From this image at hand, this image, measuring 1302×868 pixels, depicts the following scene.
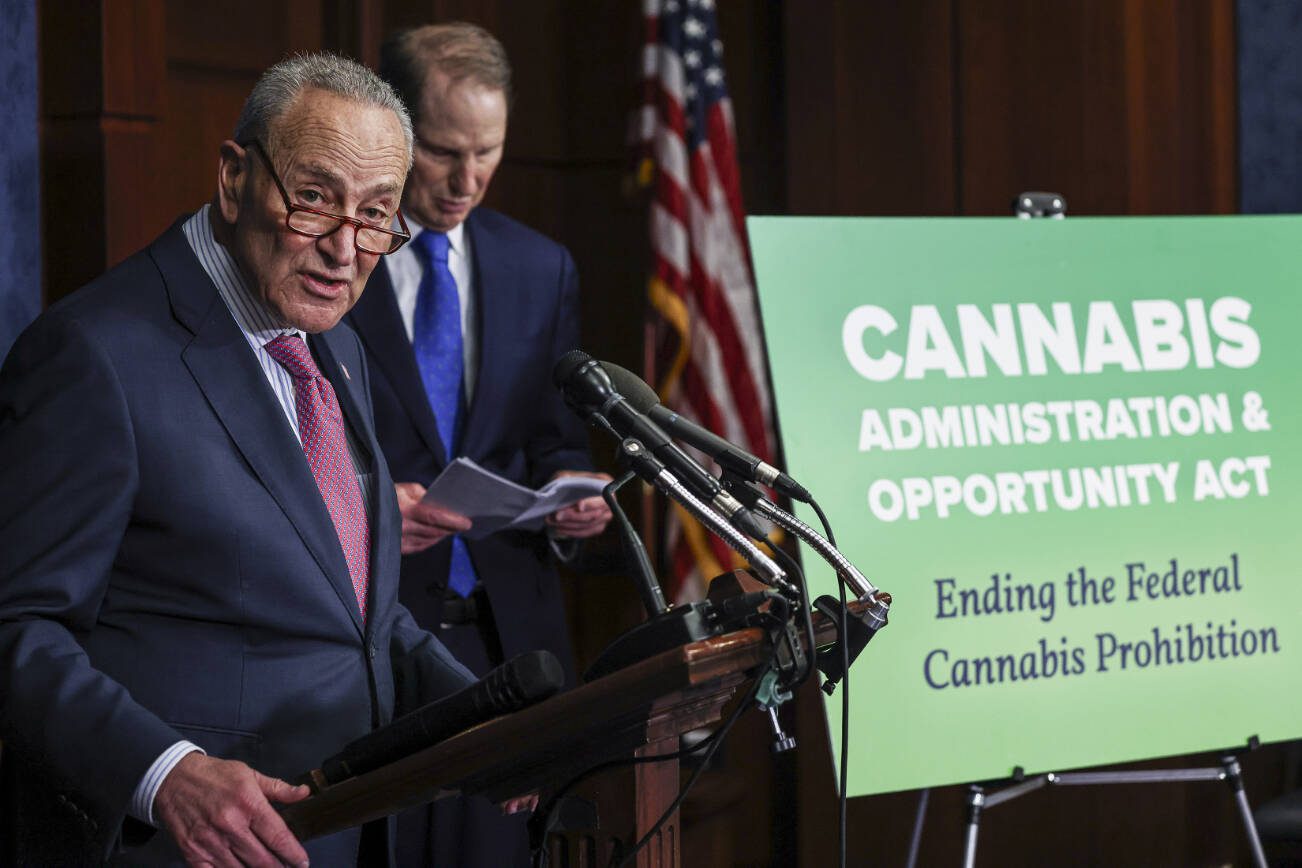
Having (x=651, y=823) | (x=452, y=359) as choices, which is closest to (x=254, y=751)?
(x=651, y=823)

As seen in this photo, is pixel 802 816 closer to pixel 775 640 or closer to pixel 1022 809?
pixel 1022 809

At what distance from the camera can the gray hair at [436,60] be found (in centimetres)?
277

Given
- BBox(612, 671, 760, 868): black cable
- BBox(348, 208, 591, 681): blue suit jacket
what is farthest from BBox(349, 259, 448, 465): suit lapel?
BBox(612, 671, 760, 868): black cable

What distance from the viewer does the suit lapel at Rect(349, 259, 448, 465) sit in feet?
8.80

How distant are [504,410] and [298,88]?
1.12m

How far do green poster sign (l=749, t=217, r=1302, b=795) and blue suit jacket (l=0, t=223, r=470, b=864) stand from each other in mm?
1265

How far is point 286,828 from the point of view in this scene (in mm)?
1412

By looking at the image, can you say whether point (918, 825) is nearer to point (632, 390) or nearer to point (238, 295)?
point (632, 390)

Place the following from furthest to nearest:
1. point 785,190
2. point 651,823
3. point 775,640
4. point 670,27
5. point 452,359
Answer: point 785,190
point 670,27
point 452,359
point 651,823
point 775,640

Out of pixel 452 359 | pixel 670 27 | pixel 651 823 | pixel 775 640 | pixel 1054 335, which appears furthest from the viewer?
pixel 670 27

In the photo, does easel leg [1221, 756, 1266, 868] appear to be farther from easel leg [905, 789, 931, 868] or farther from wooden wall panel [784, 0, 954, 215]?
wooden wall panel [784, 0, 954, 215]

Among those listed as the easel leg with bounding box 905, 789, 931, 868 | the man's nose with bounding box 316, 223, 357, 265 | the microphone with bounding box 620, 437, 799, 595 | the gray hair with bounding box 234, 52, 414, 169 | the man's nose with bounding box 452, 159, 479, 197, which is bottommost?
the easel leg with bounding box 905, 789, 931, 868

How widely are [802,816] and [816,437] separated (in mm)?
1830

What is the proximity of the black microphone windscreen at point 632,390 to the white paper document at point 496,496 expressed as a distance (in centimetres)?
79
